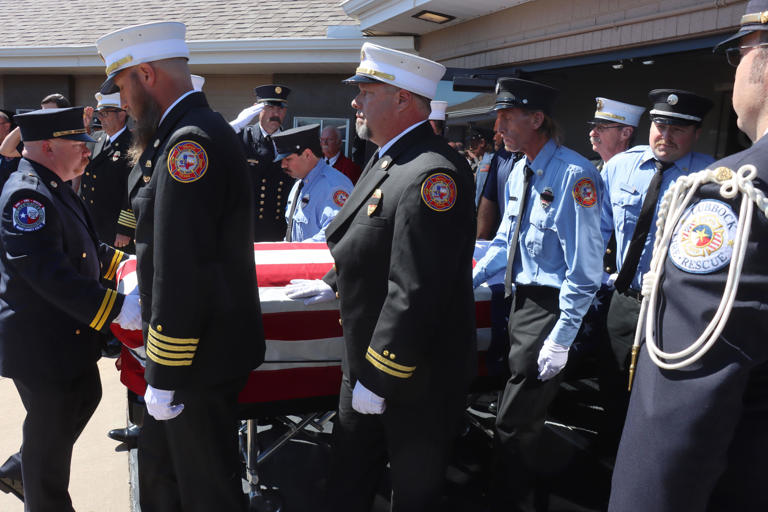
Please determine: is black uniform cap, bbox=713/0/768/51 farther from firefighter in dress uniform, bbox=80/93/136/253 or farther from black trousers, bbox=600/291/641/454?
firefighter in dress uniform, bbox=80/93/136/253

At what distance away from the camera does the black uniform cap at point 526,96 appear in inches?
110

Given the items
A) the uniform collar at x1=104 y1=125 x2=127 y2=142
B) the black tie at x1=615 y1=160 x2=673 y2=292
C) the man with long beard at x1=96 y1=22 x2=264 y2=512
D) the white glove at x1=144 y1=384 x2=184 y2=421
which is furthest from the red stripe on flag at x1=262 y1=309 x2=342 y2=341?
the uniform collar at x1=104 y1=125 x2=127 y2=142

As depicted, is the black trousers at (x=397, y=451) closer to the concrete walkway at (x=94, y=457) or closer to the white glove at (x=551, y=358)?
the white glove at (x=551, y=358)

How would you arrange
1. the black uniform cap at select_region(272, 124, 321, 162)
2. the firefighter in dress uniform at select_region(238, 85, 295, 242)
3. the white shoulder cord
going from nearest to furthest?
the white shoulder cord
the black uniform cap at select_region(272, 124, 321, 162)
the firefighter in dress uniform at select_region(238, 85, 295, 242)

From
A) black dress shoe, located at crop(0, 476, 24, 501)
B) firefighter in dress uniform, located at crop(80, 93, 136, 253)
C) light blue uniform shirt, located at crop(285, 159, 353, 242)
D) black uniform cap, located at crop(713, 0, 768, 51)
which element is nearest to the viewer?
black uniform cap, located at crop(713, 0, 768, 51)

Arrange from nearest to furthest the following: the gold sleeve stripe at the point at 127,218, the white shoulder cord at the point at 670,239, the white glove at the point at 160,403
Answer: the white shoulder cord at the point at 670,239
the white glove at the point at 160,403
the gold sleeve stripe at the point at 127,218

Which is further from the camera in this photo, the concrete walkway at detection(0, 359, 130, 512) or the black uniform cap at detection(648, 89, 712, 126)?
the black uniform cap at detection(648, 89, 712, 126)

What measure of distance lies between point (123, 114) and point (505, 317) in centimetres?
407

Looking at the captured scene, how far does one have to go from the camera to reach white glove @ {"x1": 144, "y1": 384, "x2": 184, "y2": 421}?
1975 mm

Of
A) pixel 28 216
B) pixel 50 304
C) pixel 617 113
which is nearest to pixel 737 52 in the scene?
pixel 28 216

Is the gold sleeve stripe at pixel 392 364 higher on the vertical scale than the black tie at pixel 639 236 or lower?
lower

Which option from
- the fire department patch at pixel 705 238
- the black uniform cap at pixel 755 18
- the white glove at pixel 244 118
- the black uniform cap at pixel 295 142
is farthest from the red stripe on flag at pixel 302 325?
the white glove at pixel 244 118

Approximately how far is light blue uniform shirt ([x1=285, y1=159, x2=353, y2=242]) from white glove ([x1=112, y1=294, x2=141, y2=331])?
1656 mm

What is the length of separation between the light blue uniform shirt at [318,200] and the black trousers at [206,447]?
1.91 m
